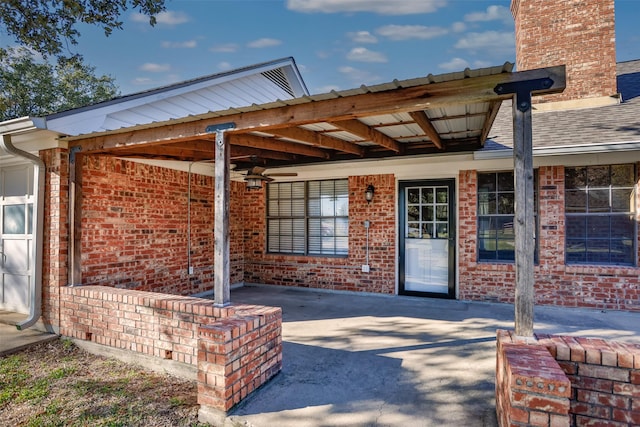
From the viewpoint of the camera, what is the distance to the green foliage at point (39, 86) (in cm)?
1273

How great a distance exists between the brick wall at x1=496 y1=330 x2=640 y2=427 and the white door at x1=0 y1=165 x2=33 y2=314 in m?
6.18

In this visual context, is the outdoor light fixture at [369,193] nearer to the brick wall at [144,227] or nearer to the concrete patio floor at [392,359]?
the concrete patio floor at [392,359]

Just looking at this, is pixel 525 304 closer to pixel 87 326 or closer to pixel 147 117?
pixel 87 326

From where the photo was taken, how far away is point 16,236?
202 inches

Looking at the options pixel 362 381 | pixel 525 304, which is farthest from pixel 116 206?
pixel 525 304

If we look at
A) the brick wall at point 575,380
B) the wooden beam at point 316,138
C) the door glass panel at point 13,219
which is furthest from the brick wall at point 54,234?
the brick wall at point 575,380

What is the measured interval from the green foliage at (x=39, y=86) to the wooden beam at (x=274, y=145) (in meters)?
10.7

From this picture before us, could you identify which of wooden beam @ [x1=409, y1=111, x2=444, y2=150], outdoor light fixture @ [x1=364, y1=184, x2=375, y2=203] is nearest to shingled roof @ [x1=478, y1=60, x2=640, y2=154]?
wooden beam @ [x1=409, y1=111, x2=444, y2=150]

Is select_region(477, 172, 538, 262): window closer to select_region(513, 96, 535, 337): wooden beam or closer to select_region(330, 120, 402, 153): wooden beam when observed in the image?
select_region(330, 120, 402, 153): wooden beam

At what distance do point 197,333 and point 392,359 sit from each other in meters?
2.01

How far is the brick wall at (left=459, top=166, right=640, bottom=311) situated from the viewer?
5.23 metres

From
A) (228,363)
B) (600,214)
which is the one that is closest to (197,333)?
(228,363)

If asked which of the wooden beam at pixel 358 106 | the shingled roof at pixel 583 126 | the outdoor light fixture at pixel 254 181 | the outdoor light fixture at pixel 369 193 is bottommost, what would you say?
the outdoor light fixture at pixel 369 193

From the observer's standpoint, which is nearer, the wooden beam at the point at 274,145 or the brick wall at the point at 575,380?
the brick wall at the point at 575,380
